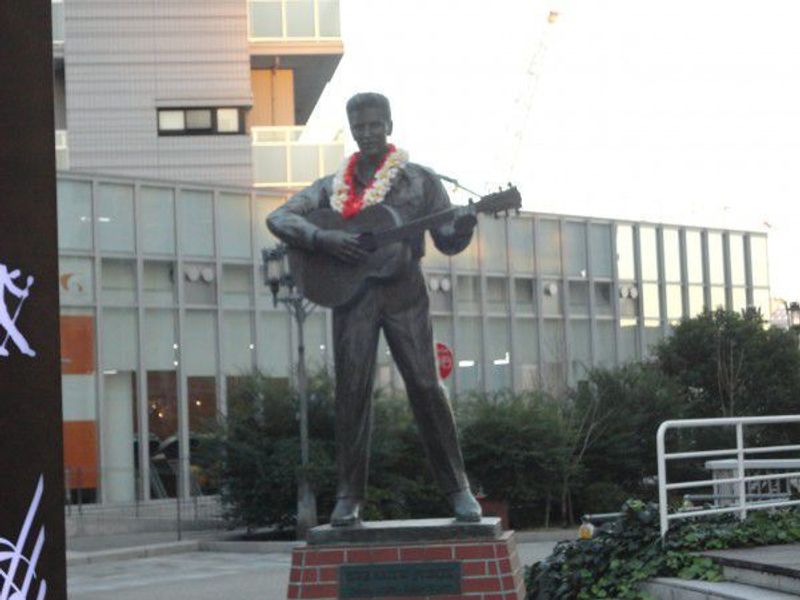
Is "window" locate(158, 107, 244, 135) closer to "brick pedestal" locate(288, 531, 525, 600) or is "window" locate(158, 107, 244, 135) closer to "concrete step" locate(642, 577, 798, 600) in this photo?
"concrete step" locate(642, 577, 798, 600)

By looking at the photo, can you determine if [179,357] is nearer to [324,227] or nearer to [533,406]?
[533,406]

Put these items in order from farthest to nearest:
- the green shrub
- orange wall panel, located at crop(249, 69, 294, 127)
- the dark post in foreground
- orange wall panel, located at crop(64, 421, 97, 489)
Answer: orange wall panel, located at crop(249, 69, 294, 127) < orange wall panel, located at crop(64, 421, 97, 489) < the green shrub < the dark post in foreground

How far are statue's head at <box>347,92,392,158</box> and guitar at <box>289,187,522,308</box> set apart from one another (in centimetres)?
44

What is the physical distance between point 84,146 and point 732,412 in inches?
773

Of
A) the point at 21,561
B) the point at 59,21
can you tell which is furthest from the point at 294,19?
the point at 21,561

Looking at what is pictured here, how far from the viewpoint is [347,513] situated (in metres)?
10.7

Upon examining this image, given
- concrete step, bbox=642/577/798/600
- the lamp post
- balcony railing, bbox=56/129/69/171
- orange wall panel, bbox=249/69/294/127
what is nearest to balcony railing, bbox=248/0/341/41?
orange wall panel, bbox=249/69/294/127

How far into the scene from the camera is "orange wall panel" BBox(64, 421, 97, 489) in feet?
120

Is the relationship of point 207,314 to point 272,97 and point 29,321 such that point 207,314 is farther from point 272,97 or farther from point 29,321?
point 29,321

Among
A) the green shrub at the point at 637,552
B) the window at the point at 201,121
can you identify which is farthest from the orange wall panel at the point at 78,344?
the green shrub at the point at 637,552

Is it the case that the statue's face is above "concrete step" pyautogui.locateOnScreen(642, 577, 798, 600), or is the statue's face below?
above

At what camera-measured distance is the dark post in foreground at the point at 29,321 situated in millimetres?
7551

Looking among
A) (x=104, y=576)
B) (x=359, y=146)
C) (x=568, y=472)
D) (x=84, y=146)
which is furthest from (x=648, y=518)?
(x=84, y=146)

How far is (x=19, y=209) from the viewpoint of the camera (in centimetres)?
771
